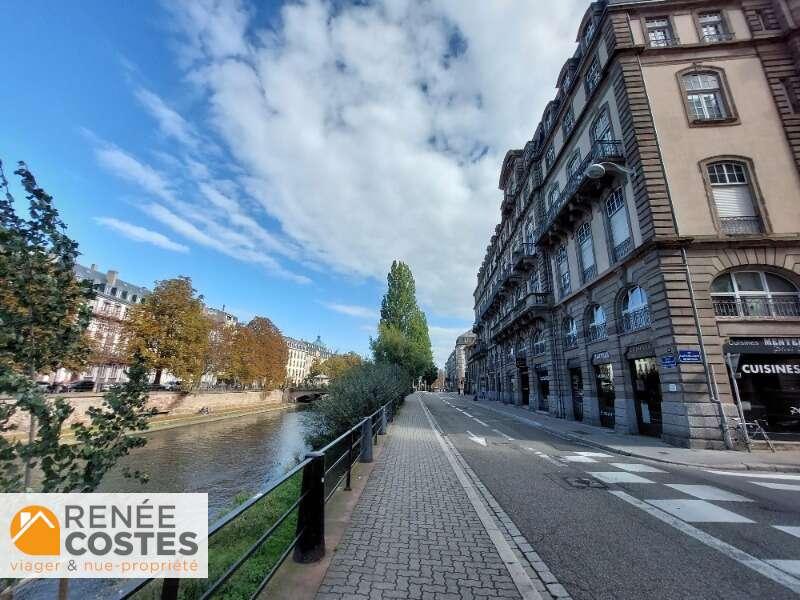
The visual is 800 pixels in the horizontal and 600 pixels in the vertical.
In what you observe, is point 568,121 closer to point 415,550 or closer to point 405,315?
point 405,315

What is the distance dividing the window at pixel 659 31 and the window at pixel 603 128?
3.09 m

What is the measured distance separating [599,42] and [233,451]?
28.5 meters

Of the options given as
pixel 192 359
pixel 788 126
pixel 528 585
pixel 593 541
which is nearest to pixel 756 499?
pixel 593 541

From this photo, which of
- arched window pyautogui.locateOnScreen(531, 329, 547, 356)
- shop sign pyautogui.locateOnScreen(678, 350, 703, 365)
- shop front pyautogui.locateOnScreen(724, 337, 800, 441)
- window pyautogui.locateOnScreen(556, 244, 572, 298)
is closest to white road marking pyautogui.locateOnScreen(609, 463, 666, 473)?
shop sign pyautogui.locateOnScreen(678, 350, 703, 365)

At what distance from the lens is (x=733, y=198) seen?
13.7m

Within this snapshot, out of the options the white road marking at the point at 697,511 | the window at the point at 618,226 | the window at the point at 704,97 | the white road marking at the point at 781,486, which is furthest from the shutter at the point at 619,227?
the white road marking at the point at 697,511

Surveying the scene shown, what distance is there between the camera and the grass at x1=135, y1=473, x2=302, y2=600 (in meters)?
4.05

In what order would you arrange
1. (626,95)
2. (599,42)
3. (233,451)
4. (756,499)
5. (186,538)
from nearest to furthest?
(186,538)
(756,499)
(626,95)
(599,42)
(233,451)

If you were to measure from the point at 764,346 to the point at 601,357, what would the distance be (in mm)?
Result: 5991

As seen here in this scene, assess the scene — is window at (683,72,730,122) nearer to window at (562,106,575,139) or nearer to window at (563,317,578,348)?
window at (562,106,575,139)

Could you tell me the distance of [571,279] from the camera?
2084cm

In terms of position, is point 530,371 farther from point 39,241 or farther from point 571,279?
point 39,241

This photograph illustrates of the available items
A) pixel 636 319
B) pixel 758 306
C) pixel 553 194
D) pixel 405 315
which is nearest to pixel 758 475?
pixel 758 306

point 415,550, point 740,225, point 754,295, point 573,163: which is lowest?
point 415,550
